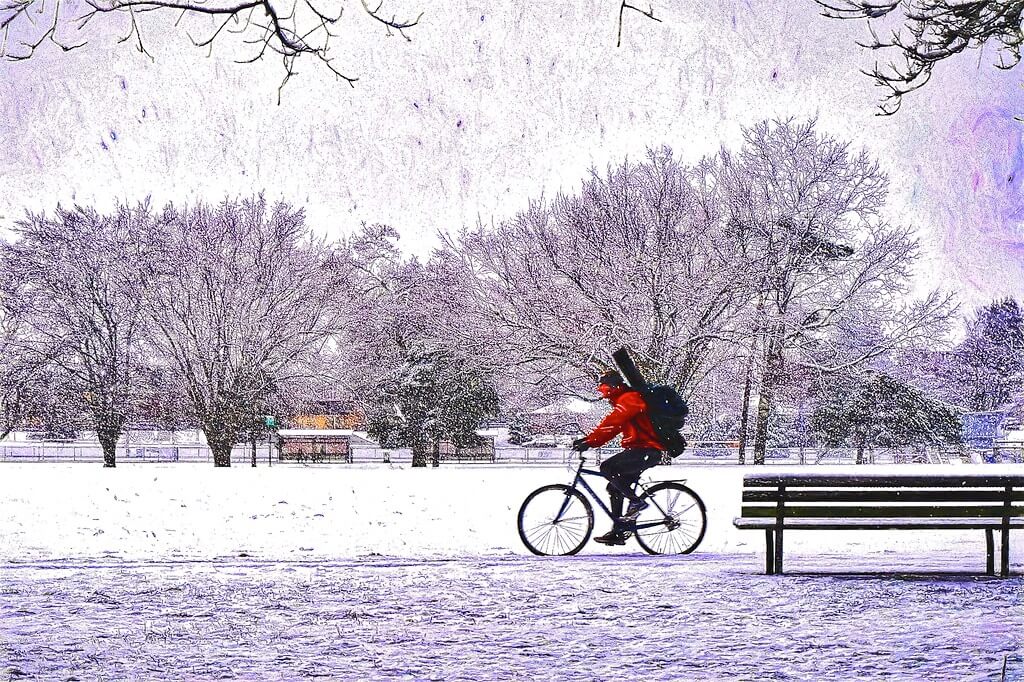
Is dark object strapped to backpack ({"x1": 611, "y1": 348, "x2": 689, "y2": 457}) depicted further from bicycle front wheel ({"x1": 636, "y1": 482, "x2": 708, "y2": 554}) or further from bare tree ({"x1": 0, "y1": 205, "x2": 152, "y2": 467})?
bare tree ({"x1": 0, "y1": 205, "x2": 152, "y2": 467})

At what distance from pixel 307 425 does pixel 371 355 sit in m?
22.0

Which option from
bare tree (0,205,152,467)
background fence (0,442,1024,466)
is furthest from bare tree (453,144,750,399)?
bare tree (0,205,152,467)

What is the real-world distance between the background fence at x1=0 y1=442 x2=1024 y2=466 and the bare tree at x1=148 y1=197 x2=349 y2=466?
19.3ft

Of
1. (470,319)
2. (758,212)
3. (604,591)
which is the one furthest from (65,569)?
(758,212)

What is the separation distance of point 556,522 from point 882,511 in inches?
114

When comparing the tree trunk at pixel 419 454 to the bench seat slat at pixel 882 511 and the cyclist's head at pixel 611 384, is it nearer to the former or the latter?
the cyclist's head at pixel 611 384

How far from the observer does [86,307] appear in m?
37.9

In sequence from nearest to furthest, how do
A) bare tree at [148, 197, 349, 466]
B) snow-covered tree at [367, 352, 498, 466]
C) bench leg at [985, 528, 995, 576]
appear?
bench leg at [985, 528, 995, 576] < bare tree at [148, 197, 349, 466] < snow-covered tree at [367, 352, 498, 466]

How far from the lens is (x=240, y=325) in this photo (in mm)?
36750

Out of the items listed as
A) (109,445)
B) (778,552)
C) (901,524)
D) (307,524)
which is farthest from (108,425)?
(901,524)

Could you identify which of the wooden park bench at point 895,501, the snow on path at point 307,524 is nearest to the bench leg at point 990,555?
the wooden park bench at point 895,501

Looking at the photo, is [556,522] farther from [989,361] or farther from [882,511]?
[989,361]

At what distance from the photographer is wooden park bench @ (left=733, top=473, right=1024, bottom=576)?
375 inches

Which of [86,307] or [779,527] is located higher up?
[86,307]
